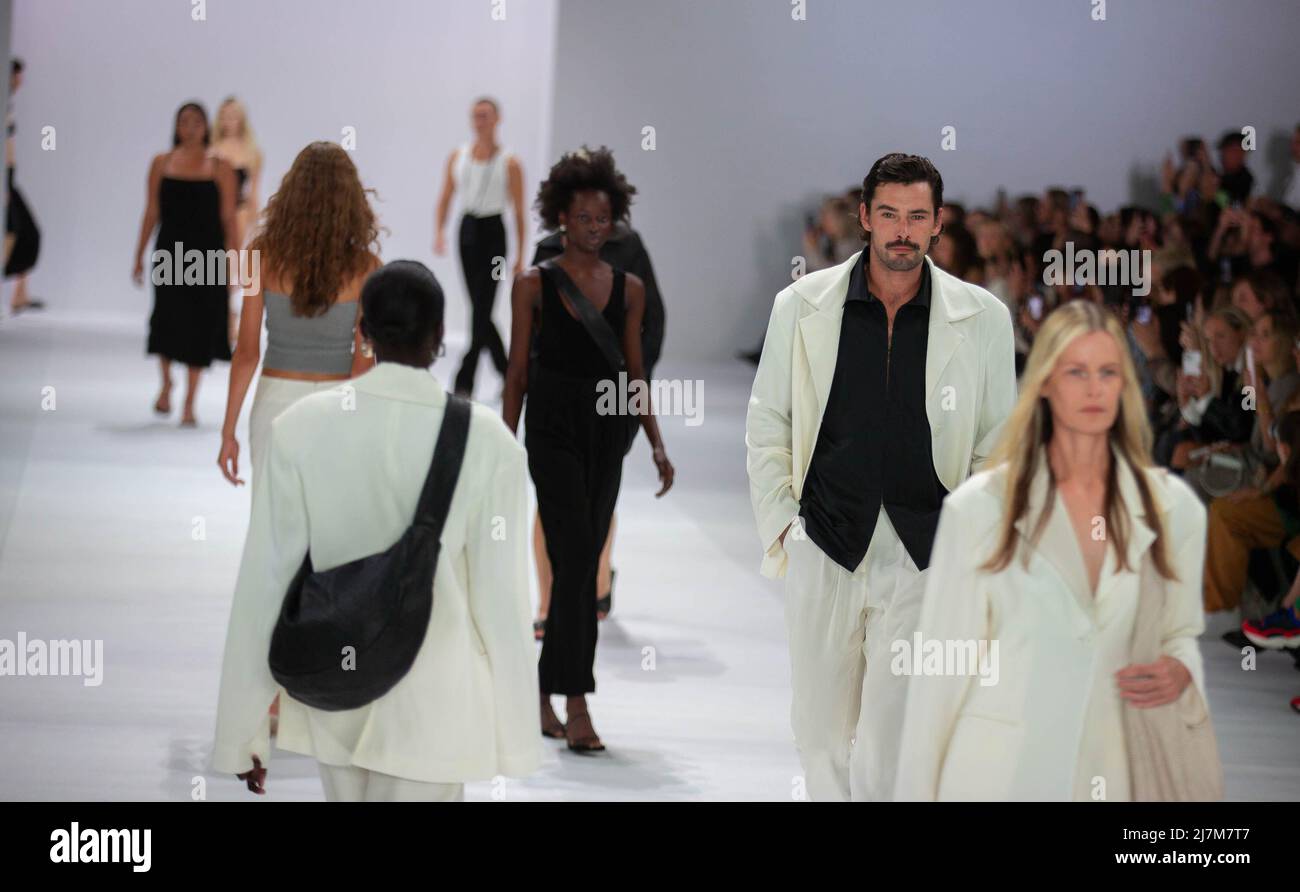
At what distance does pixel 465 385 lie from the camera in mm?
9570

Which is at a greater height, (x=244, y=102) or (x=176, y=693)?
(x=244, y=102)

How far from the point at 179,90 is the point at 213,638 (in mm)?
10763

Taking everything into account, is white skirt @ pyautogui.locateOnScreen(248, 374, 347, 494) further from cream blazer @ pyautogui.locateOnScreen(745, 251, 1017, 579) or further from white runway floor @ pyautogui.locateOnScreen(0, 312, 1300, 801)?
cream blazer @ pyautogui.locateOnScreen(745, 251, 1017, 579)

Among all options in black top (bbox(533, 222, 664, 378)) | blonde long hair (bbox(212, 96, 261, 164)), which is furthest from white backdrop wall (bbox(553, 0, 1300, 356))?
black top (bbox(533, 222, 664, 378))

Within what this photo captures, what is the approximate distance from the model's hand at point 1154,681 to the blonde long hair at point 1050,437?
121 mm

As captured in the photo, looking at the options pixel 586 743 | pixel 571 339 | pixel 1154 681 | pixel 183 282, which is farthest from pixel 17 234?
pixel 1154 681

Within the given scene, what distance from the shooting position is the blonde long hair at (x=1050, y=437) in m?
2.50

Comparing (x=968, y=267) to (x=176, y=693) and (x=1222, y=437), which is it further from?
(x=176, y=693)

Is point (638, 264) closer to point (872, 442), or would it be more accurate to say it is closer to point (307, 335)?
point (307, 335)

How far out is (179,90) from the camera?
1553cm

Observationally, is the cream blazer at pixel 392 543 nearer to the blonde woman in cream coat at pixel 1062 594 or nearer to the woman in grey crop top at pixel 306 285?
the blonde woman in cream coat at pixel 1062 594

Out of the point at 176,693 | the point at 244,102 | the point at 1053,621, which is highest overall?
the point at 244,102
